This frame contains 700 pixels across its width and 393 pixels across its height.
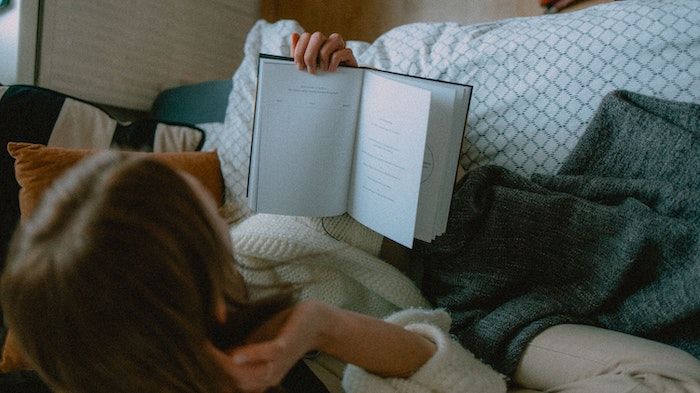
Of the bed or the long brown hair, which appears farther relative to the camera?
the bed

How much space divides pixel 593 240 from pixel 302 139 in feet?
1.52

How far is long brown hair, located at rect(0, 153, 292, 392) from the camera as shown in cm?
42

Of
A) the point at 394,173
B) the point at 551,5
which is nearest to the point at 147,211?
the point at 394,173

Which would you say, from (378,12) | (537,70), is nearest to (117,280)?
(537,70)

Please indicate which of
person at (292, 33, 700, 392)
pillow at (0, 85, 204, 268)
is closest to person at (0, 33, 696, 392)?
person at (292, 33, 700, 392)

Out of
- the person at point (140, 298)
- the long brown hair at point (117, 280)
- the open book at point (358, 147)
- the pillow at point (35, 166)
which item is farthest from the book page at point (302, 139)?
the long brown hair at point (117, 280)

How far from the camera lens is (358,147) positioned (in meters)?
0.85

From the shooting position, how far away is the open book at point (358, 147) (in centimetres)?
76

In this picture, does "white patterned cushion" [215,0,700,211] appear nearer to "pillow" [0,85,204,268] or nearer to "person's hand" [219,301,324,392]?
"pillow" [0,85,204,268]

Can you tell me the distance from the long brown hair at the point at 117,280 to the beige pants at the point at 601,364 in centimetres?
48

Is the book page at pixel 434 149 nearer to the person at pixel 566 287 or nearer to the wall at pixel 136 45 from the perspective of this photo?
the person at pixel 566 287

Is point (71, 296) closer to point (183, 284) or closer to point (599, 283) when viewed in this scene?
point (183, 284)

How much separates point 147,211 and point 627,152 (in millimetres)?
709

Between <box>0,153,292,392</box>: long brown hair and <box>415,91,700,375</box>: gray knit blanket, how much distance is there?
50 centimetres
